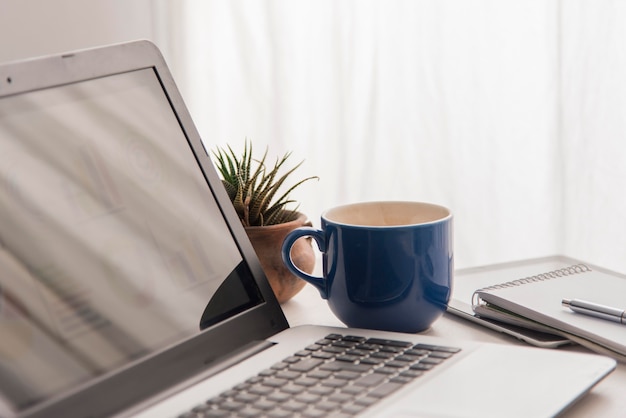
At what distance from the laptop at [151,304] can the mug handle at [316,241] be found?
0.04 m

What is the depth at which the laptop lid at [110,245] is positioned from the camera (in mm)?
537

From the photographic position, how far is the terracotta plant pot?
79cm

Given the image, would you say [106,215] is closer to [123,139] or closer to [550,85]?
[123,139]

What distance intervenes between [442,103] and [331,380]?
1.13 metres

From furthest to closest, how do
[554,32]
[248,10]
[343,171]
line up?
[554,32] → [343,171] → [248,10]

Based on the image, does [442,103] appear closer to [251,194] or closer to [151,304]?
[251,194]

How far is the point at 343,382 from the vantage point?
547 millimetres

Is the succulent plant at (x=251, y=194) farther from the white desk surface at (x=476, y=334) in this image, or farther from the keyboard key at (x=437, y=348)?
the keyboard key at (x=437, y=348)

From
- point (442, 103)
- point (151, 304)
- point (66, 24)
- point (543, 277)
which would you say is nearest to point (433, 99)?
point (442, 103)

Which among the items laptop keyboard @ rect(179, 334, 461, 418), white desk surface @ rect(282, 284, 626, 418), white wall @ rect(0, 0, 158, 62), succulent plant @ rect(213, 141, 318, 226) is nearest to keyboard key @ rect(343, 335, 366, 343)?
laptop keyboard @ rect(179, 334, 461, 418)

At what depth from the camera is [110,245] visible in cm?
61

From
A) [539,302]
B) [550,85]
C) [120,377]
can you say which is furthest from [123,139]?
[550,85]

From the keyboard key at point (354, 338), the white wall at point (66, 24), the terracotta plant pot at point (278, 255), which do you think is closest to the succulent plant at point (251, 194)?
the terracotta plant pot at point (278, 255)

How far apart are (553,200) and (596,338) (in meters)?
1.16
